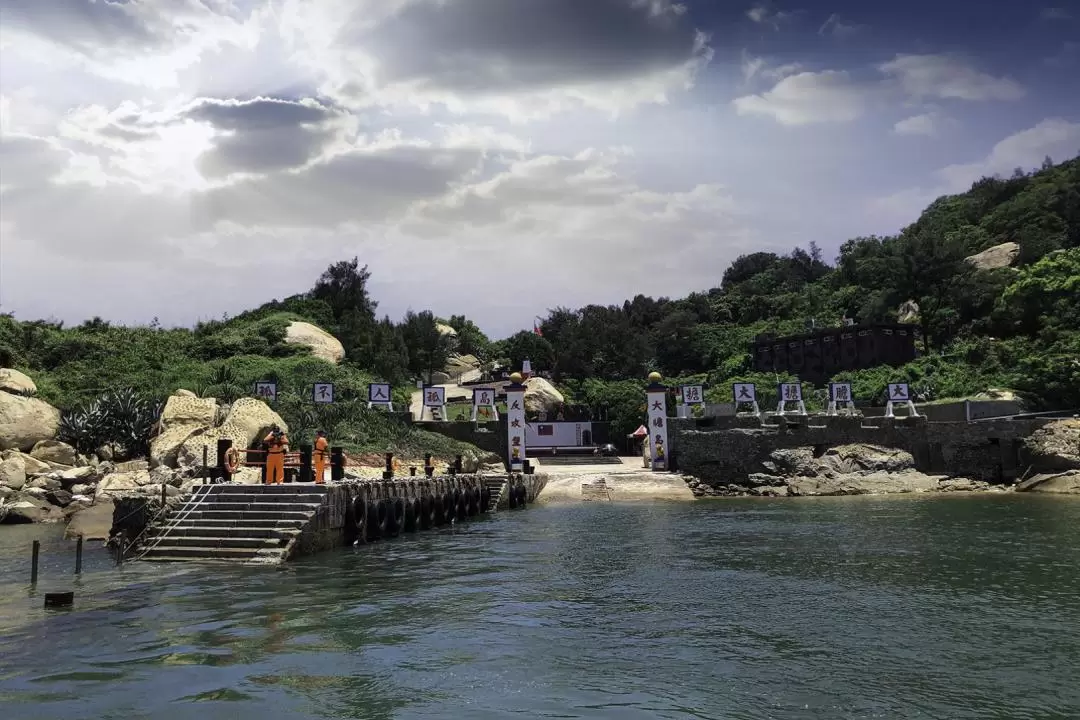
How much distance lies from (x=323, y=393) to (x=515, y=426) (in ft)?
30.7

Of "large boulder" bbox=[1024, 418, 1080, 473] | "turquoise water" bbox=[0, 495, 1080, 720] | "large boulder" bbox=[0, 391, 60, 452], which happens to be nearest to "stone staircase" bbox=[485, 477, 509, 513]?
"turquoise water" bbox=[0, 495, 1080, 720]

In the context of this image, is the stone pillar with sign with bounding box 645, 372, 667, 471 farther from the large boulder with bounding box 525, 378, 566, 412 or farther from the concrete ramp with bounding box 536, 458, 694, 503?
the large boulder with bounding box 525, 378, 566, 412

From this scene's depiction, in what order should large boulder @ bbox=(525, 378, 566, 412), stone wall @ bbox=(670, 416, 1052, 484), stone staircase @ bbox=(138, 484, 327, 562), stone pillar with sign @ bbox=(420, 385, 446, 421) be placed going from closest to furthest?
stone staircase @ bbox=(138, 484, 327, 562)
stone wall @ bbox=(670, 416, 1052, 484)
stone pillar with sign @ bbox=(420, 385, 446, 421)
large boulder @ bbox=(525, 378, 566, 412)

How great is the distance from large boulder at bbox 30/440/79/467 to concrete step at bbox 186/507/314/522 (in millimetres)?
16582

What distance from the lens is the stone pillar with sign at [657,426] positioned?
40.7 meters

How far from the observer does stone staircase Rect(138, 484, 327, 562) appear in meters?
17.0

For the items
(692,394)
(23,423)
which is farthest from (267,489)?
(692,394)

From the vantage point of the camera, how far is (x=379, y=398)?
132 ft

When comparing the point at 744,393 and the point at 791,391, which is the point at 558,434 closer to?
the point at 744,393

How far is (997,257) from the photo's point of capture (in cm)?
7419

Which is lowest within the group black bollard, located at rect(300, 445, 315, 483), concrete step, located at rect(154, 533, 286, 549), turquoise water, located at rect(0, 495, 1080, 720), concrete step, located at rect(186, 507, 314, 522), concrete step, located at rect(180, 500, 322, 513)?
turquoise water, located at rect(0, 495, 1080, 720)

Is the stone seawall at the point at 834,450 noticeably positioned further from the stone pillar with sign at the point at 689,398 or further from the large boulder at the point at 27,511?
the large boulder at the point at 27,511

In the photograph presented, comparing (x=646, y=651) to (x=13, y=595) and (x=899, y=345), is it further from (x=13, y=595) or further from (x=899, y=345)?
(x=899, y=345)

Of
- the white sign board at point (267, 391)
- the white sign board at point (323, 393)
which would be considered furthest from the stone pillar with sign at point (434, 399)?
the white sign board at point (267, 391)
